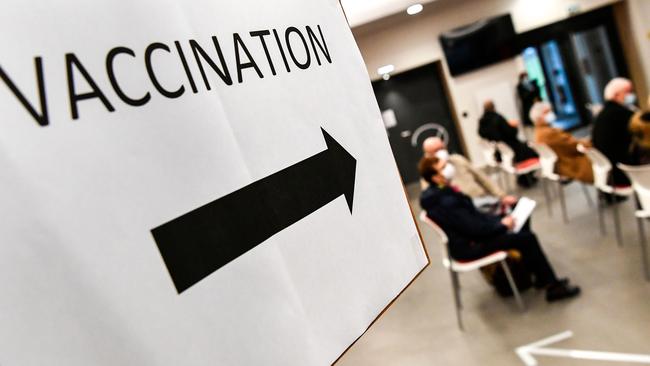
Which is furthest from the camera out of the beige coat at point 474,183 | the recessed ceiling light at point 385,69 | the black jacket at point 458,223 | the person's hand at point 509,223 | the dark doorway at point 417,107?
the dark doorway at point 417,107

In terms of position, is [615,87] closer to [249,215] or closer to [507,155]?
[507,155]

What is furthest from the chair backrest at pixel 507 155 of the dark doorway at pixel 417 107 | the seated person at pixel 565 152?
the dark doorway at pixel 417 107

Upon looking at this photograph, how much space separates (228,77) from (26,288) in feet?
1.18

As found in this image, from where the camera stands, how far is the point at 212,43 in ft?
2.29

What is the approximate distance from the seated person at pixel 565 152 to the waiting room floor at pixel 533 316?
54 centimetres

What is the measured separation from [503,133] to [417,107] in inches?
130

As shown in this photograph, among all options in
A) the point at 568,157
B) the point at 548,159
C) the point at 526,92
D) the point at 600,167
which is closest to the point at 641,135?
the point at 600,167

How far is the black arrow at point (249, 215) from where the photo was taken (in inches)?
23.6

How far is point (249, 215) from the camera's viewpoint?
0.69m

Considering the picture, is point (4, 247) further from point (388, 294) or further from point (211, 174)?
point (388, 294)

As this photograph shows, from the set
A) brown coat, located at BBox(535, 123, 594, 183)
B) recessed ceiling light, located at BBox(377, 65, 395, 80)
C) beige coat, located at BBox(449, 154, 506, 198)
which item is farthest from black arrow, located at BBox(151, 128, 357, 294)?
recessed ceiling light, located at BBox(377, 65, 395, 80)

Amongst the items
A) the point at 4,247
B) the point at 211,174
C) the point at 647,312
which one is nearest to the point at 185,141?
the point at 211,174

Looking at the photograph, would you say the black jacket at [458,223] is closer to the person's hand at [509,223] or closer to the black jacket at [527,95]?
the person's hand at [509,223]

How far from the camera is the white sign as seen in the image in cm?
51
